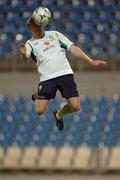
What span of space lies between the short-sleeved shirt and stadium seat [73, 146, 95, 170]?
4.32m

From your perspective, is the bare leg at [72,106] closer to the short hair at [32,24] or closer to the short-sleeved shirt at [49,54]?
the short-sleeved shirt at [49,54]

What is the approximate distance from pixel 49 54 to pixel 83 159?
15.1 feet

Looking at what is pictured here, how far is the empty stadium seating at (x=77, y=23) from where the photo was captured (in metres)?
10.9

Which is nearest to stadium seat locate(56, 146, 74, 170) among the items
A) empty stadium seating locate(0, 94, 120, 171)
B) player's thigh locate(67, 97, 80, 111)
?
empty stadium seating locate(0, 94, 120, 171)

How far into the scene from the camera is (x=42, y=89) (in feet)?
20.8

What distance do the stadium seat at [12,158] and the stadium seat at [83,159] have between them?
975mm

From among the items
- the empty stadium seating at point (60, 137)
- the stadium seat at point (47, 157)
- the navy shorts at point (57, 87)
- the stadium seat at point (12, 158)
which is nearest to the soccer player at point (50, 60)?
the navy shorts at point (57, 87)

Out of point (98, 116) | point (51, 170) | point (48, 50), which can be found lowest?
point (51, 170)

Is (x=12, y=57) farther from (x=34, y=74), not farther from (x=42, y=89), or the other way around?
(x=42, y=89)

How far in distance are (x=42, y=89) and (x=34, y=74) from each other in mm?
4582

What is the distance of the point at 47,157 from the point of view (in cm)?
1061

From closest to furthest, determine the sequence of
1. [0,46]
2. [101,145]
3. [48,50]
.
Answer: [48,50] < [101,145] < [0,46]

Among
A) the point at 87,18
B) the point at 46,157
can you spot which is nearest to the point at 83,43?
the point at 87,18

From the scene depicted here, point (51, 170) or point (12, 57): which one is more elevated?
point (12, 57)
